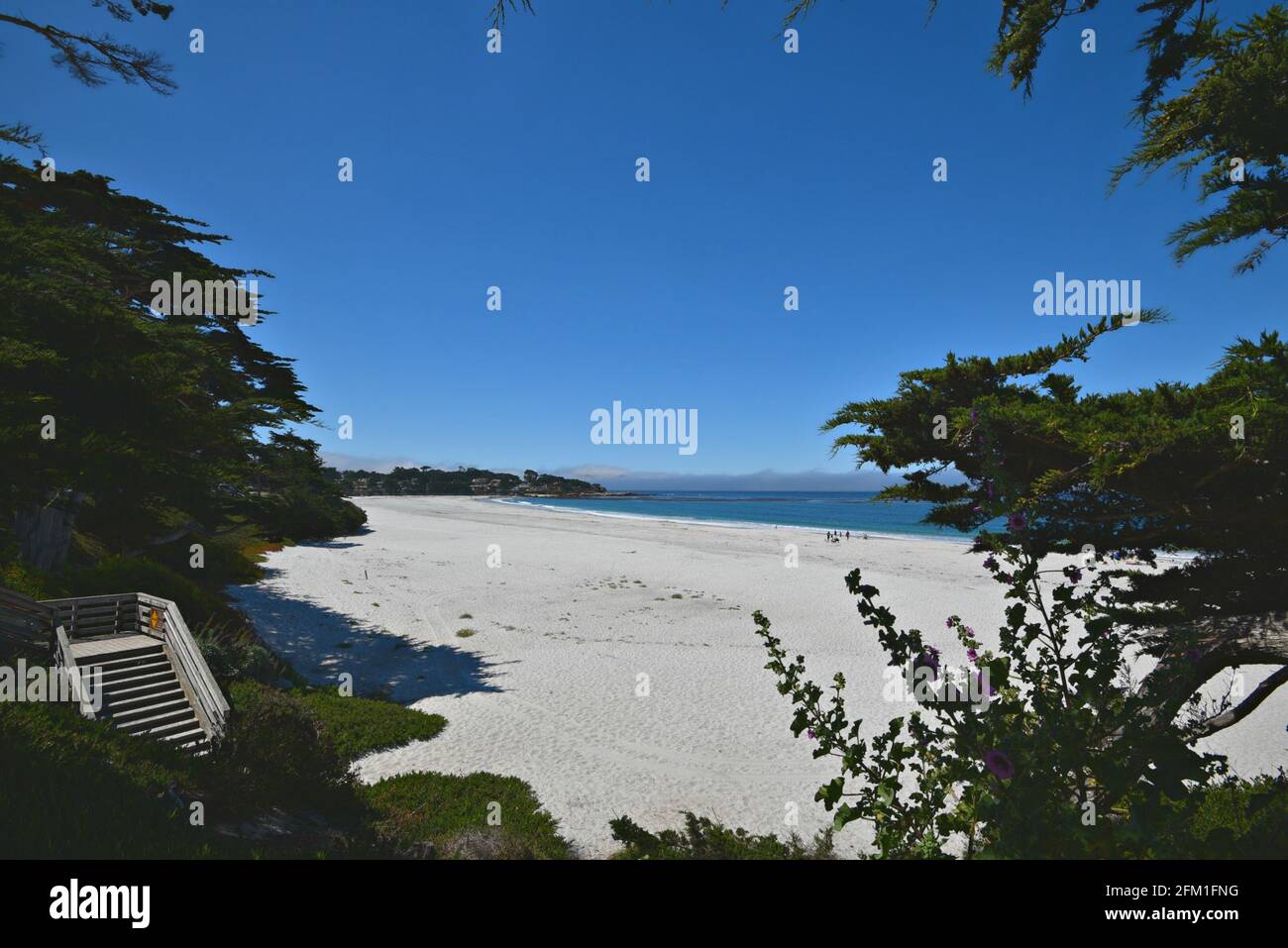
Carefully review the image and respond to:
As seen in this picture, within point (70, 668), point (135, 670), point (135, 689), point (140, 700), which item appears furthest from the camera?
point (135, 670)

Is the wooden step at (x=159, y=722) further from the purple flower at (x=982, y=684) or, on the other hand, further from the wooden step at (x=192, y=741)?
the purple flower at (x=982, y=684)

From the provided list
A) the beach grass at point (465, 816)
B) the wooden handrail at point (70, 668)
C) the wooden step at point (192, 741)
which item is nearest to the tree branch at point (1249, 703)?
the beach grass at point (465, 816)

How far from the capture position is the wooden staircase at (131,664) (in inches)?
401

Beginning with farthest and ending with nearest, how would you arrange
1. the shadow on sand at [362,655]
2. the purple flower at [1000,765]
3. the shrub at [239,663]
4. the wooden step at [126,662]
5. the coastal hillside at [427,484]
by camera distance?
1. the coastal hillside at [427,484]
2. the shadow on sand at [362,655]
3. the shrub at [239,663]
4. the wooden step at [126,662]
5. the purple flower at [1000,765]

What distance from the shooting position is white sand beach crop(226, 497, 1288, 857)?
36.7 ft

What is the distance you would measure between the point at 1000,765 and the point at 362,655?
19.9m

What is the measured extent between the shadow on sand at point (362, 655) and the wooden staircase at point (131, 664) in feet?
15.9

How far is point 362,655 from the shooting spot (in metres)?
18.8

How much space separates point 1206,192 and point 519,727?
14.4m

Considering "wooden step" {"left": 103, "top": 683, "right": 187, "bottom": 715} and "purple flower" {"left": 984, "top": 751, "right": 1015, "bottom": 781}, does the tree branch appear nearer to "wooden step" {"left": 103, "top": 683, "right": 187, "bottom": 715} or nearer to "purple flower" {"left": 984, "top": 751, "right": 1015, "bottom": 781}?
"purple flower" {"left": 984, "top": 751, "right": 1015, "bottom": 781}

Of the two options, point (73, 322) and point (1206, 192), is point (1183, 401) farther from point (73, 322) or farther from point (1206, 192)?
point (73, 322)

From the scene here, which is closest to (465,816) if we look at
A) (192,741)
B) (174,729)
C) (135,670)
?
(192,741)

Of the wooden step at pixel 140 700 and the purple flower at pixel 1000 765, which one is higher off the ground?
the purple flower at pixel 1000 765

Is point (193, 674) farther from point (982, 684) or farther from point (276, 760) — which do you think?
point (982, 684)
